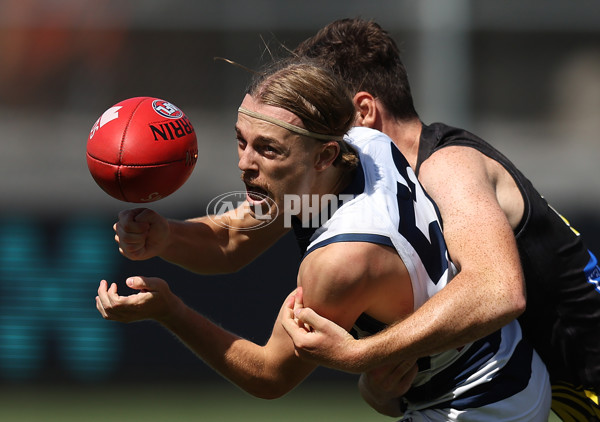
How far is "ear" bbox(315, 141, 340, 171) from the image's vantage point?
2.95m

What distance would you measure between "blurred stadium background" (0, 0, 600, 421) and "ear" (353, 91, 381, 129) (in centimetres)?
172

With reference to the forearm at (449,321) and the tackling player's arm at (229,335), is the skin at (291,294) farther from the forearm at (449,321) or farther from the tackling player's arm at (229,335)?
the forearm at (449,321)

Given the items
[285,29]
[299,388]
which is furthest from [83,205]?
[285,29]

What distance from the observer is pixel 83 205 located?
7.46m

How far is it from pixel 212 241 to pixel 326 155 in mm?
1072

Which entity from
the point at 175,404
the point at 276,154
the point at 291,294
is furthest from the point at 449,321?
the point at 175,404

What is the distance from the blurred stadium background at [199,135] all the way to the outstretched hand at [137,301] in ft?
9.39

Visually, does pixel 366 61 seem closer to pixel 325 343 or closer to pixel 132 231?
pixel 132 231

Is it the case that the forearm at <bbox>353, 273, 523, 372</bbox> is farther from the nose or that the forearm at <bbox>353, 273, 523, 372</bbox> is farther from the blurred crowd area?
the blurred crowd area

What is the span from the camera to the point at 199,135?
9.49m

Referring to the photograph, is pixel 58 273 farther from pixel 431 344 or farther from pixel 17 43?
pixel 431 344

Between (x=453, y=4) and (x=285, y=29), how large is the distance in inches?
75.1

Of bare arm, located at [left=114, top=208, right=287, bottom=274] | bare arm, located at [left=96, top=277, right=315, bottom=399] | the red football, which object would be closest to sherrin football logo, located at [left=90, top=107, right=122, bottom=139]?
the red football

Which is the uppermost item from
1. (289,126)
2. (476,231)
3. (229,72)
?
(289,126)
